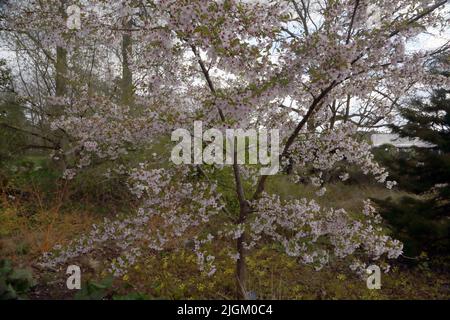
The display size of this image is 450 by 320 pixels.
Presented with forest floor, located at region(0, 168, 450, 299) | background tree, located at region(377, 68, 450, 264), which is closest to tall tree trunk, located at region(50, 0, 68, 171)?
forest floor, located at region(0, 168, 450, 299)

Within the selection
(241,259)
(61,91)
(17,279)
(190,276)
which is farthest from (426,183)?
(61,91)

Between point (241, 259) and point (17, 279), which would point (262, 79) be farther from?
point (17, 279)

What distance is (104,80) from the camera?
412 inches

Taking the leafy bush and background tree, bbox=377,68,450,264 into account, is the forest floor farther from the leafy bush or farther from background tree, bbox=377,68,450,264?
background tree, bbox=377,68,450,264

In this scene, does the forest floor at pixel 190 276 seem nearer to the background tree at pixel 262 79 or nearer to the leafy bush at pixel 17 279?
the leafy bush at pixel 17 279

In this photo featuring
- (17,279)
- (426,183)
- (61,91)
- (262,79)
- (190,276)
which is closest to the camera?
A: (262,79)

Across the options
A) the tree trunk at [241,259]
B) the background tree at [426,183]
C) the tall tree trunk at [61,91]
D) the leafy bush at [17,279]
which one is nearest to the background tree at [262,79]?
the tree trunk at [241,259]

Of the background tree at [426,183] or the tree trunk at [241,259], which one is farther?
the background tree at [426,183]

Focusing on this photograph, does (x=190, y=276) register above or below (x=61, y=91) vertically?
below

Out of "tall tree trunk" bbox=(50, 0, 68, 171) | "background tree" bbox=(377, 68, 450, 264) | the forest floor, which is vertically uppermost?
"tall tree trunk" bbox=(50, 0, 68, 171)

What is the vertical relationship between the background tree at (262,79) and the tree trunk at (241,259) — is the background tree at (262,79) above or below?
above

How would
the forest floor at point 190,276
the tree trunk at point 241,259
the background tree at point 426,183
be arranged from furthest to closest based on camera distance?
the background tree at point 426,183 → the forest floor at point 190,276 → the tree trunk at point 241,259

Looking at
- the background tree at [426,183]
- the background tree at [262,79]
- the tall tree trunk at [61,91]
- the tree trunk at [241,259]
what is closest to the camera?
the background tree at [262,79]
